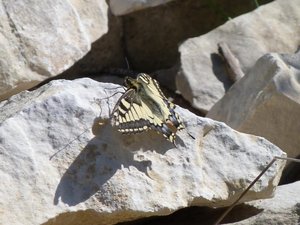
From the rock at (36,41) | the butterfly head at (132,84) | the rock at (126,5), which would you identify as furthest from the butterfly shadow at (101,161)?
the rock at (126,5)

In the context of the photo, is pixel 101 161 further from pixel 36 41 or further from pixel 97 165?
pixel 36 41

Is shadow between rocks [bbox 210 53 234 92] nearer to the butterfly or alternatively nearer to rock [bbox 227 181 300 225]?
rock [bbox 227 181 300 225]

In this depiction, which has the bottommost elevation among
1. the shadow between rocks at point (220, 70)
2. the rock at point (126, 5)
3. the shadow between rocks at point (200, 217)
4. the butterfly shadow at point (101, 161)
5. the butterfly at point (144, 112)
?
the shadow between rocks at point (200, 217)

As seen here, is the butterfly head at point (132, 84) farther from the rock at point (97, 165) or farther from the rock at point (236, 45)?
the rock at point (236, 45)

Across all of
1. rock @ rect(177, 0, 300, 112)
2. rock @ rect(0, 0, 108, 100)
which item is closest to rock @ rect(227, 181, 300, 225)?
rock @ rect(177, 0, 300, 112)

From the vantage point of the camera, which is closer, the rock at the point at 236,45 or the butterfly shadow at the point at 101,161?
the butterfly shadow at the point at 101,161

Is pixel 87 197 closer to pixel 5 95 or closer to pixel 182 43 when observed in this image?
pixel 5 95

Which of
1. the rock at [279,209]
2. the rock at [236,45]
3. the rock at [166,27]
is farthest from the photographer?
the rock at [166,27]
